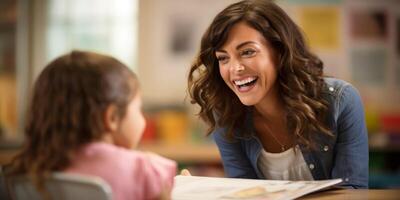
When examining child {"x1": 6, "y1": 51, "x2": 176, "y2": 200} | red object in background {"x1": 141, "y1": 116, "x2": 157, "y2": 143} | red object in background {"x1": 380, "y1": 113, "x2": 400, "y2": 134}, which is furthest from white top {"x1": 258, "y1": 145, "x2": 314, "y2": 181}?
red object in background {"x1": 141, "y1": 116, "x2": 157, "y2": 143}

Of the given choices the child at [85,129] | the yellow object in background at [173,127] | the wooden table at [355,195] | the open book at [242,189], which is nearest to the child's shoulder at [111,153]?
the child at [85,129]

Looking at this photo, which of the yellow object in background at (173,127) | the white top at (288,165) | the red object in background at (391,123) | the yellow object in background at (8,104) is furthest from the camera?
the yellow object in background at (8,104)

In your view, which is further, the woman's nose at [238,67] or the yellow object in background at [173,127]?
the yellow object in background at [173,127]

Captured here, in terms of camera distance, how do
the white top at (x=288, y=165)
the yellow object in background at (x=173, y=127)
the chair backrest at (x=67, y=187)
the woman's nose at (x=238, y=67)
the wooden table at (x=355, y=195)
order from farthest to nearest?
1. the yellow object in background at (x=173, y=127)
2. the white top at (x=288, y=165)
3. the woman's nose at (x=238, y=67)
4. the wooden table at (x=355, y=195)
5. the chair backrest at (x=67, y=187)

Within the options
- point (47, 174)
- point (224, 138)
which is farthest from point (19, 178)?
point (224, 138)

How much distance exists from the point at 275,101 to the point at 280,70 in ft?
0.38

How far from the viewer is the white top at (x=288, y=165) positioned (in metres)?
1.61

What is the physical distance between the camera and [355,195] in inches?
47.7

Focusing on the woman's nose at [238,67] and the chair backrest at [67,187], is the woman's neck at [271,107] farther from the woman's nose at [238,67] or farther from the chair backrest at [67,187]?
the chair backrest at [67,187]

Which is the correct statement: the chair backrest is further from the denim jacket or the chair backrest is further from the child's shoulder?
the denim jacket

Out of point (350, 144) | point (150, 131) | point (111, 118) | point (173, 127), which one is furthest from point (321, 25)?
point (111, 118)

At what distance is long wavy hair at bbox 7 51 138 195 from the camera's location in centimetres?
94

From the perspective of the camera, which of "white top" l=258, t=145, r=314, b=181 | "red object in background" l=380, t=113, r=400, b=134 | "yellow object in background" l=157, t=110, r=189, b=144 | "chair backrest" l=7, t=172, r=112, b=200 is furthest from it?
"yellow object in background" l=157, t=110, r=189, b=144

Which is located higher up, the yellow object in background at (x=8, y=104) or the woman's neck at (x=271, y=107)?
the woman's neck at (x=271, y=107)
